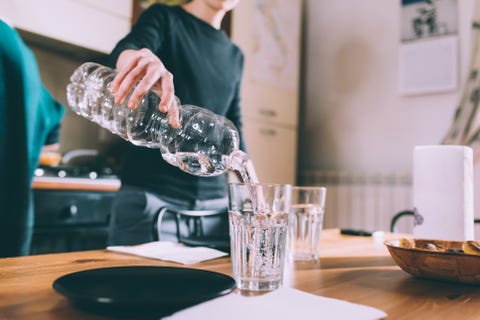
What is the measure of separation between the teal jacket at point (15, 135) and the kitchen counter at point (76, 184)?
1.75 feet

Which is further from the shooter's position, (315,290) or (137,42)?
(137,42)

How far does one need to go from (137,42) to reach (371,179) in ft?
6.22

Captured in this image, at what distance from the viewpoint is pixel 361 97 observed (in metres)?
2.88

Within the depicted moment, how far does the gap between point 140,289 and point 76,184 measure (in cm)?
151

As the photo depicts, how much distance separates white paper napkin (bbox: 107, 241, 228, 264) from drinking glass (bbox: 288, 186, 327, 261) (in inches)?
5.2

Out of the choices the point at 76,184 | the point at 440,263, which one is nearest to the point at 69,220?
the point at 76,184

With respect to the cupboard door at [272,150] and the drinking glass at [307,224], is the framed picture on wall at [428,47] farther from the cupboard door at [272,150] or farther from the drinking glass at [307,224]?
the drinking glass at [307,224]

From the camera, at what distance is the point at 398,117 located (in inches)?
107

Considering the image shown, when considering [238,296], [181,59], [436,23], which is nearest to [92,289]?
[238,296]

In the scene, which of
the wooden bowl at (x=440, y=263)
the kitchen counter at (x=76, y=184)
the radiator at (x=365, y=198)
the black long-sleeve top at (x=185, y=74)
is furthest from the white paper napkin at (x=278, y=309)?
the radiator at (x=365, y=198)

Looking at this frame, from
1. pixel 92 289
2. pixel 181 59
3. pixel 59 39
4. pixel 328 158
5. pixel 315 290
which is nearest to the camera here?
pixel 92 289

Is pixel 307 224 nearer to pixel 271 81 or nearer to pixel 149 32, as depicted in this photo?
pixel 149 32

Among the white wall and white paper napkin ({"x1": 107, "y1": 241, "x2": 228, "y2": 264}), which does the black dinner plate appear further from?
the white wall

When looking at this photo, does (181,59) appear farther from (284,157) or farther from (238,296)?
(284,157)
